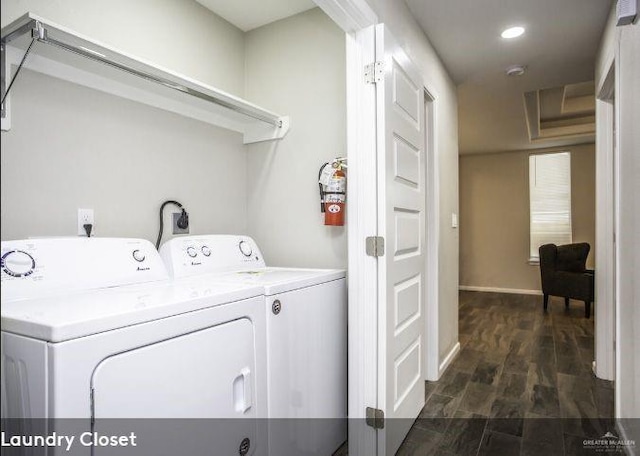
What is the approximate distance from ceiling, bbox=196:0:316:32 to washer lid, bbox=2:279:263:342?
1627 millimetres

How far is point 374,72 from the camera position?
163 centimetres

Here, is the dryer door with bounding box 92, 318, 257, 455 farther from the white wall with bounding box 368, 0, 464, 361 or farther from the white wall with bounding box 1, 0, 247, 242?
the white wall with bounding box 368, 0, 464, 361

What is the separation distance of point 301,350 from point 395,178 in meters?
0.86

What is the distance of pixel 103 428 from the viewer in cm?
86

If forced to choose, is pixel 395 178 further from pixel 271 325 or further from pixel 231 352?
pixel 231 352

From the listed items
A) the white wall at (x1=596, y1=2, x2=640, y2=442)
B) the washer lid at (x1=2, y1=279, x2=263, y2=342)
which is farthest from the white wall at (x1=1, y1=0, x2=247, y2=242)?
the white wall at (x1=596, y1=2, x2=640, y2=442)

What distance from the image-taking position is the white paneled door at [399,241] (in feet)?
5.32

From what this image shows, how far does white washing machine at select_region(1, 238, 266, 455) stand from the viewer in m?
0.81

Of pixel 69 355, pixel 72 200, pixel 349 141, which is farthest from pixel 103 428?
pixel 349 141

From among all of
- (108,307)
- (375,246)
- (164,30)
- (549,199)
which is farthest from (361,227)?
(549,199)

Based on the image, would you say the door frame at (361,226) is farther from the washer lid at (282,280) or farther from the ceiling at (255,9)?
the ceiling at (255,9)

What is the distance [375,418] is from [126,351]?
1135 millimetres

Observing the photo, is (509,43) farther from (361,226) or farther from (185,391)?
(185,391)

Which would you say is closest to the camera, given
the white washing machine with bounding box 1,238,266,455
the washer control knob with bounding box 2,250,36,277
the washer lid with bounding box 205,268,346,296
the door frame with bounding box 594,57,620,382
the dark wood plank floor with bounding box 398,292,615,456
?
the white washing machine with bounding box 1,238,266,455
